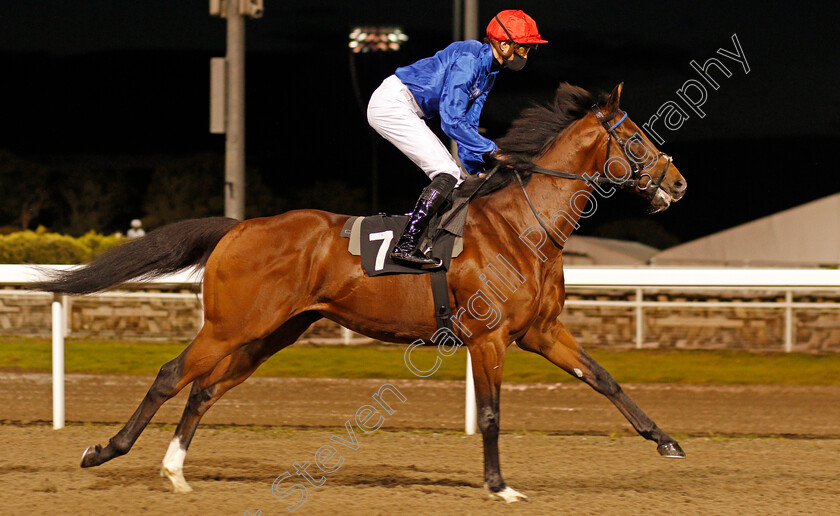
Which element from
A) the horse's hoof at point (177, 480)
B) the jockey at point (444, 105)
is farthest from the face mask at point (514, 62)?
the horse's hoof at point (177, 480)

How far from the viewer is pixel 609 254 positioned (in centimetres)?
2395

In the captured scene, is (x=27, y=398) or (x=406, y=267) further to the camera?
(x=27, y=398)

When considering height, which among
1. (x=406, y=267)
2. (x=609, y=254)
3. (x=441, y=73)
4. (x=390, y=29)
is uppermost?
(x=390, y=29)

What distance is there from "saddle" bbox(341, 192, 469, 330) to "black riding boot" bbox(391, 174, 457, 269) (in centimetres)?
3

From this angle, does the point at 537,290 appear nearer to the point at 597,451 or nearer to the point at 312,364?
the point at 597,451

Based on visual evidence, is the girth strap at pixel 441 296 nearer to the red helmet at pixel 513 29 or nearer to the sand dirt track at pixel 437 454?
the sand dirt track at pixel 437 454

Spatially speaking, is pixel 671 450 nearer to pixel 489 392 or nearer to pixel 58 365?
pixel 489 392

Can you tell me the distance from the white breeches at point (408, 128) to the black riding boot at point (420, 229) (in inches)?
6.4

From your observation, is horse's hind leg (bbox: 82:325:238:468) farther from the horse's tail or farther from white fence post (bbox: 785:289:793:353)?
white fence post (bbox: 785:289:793:353)

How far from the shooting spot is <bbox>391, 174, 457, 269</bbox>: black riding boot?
374 cm

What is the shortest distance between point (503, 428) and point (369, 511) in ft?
→ 6.01

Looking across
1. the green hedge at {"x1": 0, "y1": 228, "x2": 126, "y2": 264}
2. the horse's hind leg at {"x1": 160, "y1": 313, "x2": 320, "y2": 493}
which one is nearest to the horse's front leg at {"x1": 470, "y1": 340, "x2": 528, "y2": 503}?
the horse's hind leg at {"x1": 160, "y1": 313, "x2": 320, "y2": 493}

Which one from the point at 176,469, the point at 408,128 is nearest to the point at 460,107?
the point at 408,128

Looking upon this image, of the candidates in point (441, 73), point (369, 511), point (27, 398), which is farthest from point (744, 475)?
point (27, 398)
